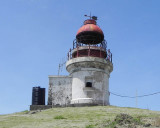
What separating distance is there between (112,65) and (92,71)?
3.38 metres

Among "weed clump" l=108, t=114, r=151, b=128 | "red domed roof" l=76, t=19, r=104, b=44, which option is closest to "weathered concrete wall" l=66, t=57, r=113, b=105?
"red domed roof" l=76, t=19, r=104, b=44

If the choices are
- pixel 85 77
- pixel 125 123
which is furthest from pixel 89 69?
pixel 125 123

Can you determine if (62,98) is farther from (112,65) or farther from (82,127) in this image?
(82,127)

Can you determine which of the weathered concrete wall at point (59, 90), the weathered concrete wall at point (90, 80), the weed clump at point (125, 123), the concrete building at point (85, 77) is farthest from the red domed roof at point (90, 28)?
the weed clump at point (125, 123)

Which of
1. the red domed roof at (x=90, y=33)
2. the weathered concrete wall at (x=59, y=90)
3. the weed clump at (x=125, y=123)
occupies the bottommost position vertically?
the weed clump at (x=125, y=123)

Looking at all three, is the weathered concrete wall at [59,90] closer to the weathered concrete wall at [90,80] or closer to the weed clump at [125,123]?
the weathered concrete wall at [90,80]

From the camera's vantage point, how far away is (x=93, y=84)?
116 ft

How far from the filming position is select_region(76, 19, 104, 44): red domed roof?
36.9m

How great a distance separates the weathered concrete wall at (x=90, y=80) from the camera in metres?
35.0

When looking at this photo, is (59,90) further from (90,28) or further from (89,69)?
(90,28)

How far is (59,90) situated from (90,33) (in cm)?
811

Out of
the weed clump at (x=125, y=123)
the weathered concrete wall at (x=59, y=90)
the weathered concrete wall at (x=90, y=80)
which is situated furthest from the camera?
the weathered concrete wall at (x=59, y=90)

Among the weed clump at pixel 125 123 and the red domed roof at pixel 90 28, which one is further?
the red domed roof at pixel 90 28

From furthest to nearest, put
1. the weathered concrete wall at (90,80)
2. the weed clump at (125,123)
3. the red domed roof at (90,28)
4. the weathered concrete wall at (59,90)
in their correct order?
the red domed roof at (90,28) < the weathered concrete wall at (59,90) < the weathered concrete wall at (90,80) < the weed clump at (125,123)
